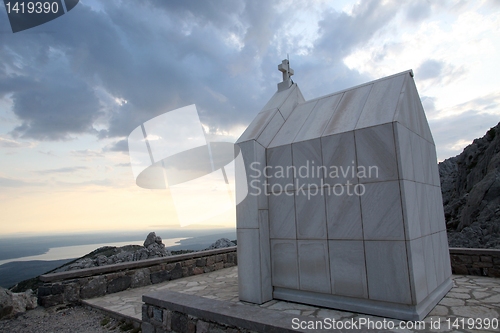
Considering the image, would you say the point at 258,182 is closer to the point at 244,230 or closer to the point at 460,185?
the point at 244,230

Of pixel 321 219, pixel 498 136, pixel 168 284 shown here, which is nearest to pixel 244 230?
pixel 321 219

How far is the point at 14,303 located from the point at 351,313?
6.43m

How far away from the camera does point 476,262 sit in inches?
288

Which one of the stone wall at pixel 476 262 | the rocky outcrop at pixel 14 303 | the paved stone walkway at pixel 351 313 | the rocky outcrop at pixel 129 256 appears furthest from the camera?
the rocky outcrop at pixel 129 256

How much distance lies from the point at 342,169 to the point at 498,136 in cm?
3411

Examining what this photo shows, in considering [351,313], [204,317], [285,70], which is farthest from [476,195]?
[204,317]

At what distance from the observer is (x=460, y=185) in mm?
34906

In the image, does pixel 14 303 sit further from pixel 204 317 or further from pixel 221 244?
pixel 221 244

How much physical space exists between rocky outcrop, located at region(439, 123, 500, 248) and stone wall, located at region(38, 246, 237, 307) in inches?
734

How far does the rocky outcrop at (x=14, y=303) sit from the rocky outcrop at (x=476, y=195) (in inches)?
888

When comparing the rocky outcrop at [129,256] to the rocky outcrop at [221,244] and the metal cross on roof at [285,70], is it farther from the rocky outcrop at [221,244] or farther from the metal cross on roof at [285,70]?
the metal cross on roof at [285,70]

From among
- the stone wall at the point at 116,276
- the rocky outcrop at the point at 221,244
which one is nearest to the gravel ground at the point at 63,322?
the stone wall at the point at 116,276

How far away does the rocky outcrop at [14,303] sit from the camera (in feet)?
19.5

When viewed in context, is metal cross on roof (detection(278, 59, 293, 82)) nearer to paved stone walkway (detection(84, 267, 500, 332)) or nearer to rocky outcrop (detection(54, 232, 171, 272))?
paved stone walkway (detection(84, 267, 500, 332))
